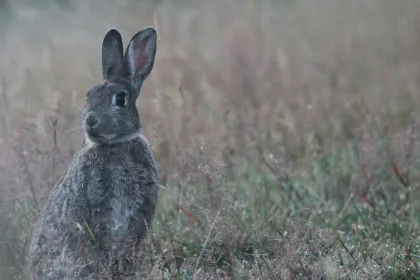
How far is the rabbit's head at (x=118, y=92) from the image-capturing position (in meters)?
5.12

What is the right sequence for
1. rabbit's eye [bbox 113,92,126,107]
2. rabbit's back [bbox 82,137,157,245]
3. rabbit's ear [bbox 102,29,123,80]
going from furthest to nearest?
rabbit's ear [bbox 102,29,123,80]
rabbit's eye [bbox 113,92,126,107]
rabbit's back [bbox 82,137,157,245]

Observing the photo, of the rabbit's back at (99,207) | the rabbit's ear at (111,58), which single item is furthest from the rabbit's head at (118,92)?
the rabbit's back at (99,207)

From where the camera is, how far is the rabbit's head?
512cm

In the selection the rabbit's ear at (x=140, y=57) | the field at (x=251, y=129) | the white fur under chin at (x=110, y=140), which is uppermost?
the rabbit's ear at (x=140, y=57)

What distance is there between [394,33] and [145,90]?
7.92ft

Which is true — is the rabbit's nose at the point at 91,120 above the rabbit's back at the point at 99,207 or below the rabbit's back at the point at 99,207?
above

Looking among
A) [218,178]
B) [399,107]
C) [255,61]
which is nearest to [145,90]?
[255,61]

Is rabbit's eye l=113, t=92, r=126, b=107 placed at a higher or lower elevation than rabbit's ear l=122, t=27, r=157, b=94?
lower

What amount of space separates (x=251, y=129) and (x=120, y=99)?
2.02 m

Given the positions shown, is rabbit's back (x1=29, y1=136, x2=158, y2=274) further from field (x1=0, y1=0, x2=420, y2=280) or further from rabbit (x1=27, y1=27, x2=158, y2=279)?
field (x1=0, y1=0, x2=420, y2=280)

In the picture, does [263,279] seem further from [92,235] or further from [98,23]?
[98,23]

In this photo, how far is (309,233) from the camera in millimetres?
5203

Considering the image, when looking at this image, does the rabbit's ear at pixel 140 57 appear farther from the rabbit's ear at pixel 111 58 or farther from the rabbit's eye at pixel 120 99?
the rabbit's eye at pixel 120 99

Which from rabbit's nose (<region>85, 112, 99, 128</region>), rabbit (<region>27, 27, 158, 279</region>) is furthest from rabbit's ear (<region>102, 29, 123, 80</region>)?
rabbit's nose (<region>85, 112, 99, 128</region>)
